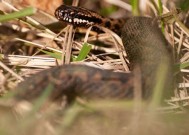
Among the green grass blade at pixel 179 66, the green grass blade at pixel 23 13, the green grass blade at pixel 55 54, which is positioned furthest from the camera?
the green grass blade at pixel 55 54

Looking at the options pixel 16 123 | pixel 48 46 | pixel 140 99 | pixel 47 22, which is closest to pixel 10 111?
pixel 16 123

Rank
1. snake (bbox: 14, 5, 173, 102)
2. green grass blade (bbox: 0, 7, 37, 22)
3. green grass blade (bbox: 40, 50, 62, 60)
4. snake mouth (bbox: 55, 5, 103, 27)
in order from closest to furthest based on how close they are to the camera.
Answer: snake (bbox: 14, 5, 173, 102) → green grass blade (bbox: 0, 7, 37, 22) → green grass blade (bbox: 40, 50, 62, 60) → snake mouth (bbox: 55, 5, 103, 27)

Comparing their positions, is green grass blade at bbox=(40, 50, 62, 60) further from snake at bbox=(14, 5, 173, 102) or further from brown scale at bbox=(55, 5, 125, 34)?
snake at bbox=(14, 5, 173, 102)

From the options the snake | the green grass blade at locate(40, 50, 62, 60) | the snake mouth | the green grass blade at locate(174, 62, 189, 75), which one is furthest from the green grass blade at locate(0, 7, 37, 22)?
the green grass blade at locate(174, 62, 189, 75)

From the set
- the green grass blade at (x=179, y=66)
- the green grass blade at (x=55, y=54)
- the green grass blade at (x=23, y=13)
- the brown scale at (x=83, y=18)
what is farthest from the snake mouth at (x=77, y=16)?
the green grass blade at (x=179, y=66)

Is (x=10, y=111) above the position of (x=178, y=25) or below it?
below

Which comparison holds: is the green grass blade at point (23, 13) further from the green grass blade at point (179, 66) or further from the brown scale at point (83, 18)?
the green grass blade at point (179, 66)

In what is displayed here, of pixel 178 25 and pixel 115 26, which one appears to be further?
pixel 115 26

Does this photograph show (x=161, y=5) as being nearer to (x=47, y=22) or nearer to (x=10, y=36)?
(x=47, y=22)

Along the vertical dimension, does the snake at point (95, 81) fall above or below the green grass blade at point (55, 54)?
below
